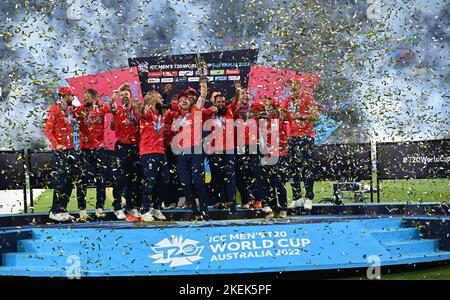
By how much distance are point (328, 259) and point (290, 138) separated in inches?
125

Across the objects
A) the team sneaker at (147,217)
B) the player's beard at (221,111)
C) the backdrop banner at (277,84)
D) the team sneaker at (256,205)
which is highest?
the backdrop banner at (277,84)

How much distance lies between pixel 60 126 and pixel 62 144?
0.23m

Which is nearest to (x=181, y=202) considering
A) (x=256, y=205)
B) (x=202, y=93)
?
(x=256, y=205)

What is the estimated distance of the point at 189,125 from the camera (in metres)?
8.08

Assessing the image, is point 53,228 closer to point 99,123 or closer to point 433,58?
point 99,123

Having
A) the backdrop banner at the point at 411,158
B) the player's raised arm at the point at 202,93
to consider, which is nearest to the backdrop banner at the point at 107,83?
the player's raised arm at the point at 202,93

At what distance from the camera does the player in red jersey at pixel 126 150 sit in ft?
27.9

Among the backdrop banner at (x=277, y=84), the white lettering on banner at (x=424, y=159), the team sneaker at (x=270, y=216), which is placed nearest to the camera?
the team sneaker at (x=270, y=216)

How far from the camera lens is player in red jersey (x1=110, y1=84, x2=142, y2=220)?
852 cm

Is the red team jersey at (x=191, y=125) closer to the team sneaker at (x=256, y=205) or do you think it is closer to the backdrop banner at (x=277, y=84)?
the backdrop banner at (x=277, y=84)

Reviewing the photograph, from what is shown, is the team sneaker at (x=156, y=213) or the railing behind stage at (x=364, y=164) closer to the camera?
the team sneaker at (x=156, y=213)

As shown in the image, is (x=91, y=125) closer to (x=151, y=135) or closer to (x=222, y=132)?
(x=151, y=135)

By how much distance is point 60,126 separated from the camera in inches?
326
